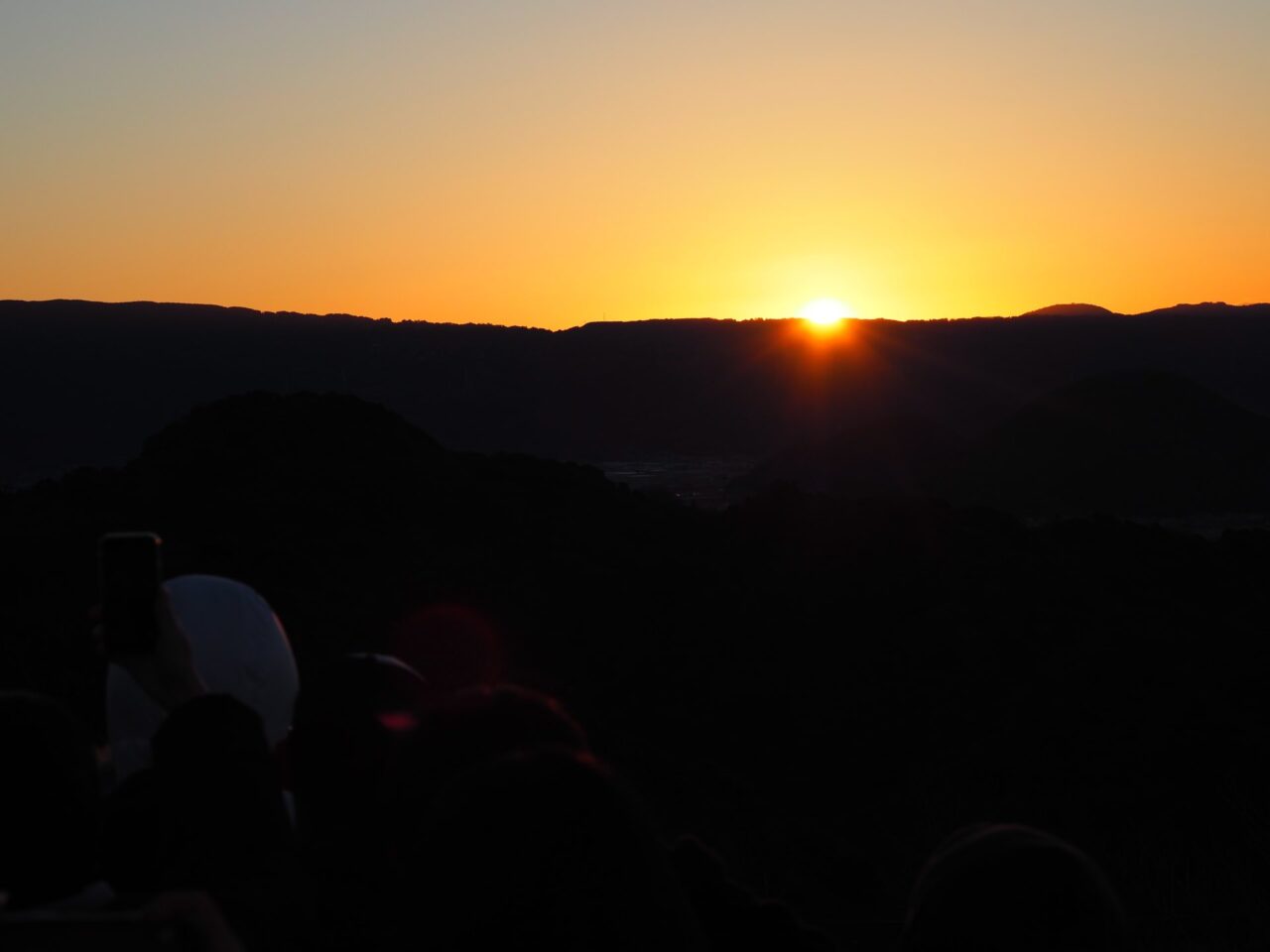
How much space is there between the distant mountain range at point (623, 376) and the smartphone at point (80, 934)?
43064 mm

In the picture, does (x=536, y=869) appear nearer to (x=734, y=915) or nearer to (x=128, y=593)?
(x=734, y=915)

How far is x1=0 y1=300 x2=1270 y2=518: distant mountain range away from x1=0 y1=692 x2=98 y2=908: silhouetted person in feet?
139

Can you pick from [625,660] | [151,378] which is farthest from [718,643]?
[151,378]

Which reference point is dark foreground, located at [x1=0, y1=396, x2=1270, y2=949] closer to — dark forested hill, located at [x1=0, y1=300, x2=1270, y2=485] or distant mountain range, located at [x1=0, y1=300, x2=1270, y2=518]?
distant mountain range, located at [x1=0, y1=300, x2=1270, y2=518]

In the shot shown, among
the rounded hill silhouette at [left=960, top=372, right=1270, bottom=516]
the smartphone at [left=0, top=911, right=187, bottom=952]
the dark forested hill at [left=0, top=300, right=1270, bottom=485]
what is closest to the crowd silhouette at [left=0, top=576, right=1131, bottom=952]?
the smartphone at [left=0, top=911, right=187, bottom=952]

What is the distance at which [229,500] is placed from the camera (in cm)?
1453

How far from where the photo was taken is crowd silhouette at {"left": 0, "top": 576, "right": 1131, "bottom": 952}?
1.84 m

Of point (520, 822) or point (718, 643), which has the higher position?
point (520, 822)

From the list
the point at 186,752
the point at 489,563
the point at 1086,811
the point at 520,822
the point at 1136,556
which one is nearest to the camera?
the point at 520,822

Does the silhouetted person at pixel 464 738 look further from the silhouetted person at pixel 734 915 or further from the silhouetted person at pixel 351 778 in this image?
the silhouetted person at pixel 734 915

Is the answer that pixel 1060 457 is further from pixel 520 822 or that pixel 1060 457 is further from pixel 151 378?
pixel 151 378

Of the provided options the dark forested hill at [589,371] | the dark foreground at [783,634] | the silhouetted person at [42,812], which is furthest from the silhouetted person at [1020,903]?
the dark forested hill at [589,371]

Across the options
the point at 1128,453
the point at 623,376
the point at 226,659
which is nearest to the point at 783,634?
the point at 226,659

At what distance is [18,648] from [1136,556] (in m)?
10.8
